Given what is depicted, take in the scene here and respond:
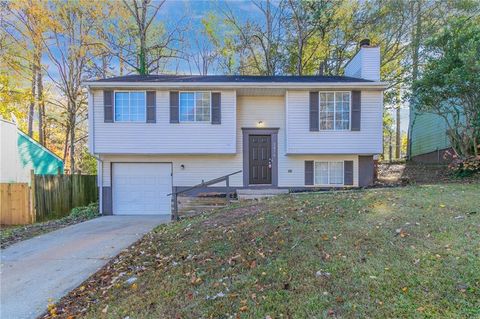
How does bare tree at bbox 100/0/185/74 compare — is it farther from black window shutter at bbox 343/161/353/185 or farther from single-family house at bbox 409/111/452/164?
single-family house at bbox 409/111/452/164

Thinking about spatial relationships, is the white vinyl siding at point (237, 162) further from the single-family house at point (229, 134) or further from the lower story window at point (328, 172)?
the lower story window at point (328, 172)

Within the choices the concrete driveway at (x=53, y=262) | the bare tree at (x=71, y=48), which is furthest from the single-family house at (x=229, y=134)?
the bare tree at (x=71, y=48)

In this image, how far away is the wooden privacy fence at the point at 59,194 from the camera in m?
10.1

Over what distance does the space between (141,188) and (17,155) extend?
6.86 m

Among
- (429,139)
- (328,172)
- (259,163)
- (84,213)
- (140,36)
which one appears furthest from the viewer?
(140,36)

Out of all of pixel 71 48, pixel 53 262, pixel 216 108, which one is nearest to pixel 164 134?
pixel 216 108

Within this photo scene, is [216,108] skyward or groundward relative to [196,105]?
groundward

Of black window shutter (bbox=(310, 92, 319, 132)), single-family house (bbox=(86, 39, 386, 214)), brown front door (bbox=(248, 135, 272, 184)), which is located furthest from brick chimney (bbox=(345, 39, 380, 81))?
brown front door (bbox=(248, 135, 272, 184))

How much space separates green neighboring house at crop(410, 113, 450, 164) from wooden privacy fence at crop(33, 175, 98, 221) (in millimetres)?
17011

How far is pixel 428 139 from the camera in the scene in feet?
54.6

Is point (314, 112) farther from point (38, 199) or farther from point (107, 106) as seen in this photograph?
point (38, 199)

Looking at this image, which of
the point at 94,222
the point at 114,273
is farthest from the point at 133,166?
the point at 114,273

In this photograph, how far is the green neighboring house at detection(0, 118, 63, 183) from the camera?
12320 millimetres

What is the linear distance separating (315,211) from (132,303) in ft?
12.8
